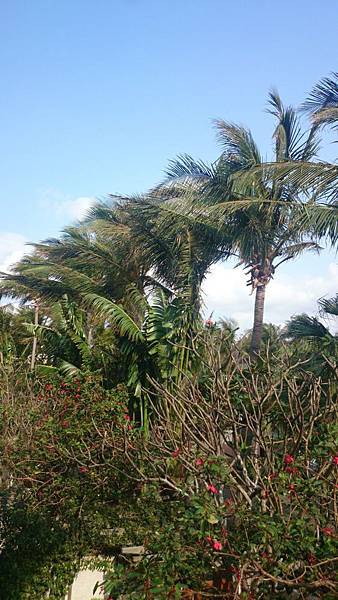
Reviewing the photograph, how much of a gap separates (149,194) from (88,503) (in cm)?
977

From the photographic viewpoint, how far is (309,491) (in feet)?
15.1

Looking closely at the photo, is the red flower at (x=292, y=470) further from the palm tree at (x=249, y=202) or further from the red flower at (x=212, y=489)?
the palm tree at (x=249, y=202)

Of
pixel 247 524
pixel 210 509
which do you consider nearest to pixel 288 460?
pixel 247 524

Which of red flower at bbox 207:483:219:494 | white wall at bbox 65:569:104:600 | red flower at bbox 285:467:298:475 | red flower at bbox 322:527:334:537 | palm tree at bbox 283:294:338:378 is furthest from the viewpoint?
palm tree at bbox 283:294:338:378

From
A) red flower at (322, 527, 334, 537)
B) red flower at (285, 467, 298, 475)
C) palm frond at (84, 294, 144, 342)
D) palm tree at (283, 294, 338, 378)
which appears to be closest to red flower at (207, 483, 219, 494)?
red flower at (285, 467, 298, 475)

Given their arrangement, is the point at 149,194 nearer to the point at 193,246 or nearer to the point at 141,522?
the point at 193,246

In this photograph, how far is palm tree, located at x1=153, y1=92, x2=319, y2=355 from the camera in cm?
1420

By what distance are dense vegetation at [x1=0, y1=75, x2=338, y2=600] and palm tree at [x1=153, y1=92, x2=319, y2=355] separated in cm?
4

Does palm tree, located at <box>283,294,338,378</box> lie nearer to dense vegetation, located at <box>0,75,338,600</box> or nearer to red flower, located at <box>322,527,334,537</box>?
dense vegetation, located at <box>0,75,338,600</box>

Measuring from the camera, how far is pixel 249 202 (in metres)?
13.7

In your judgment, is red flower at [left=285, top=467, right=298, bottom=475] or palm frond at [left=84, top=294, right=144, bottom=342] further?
palm frond at [left=84, top=294, right=144, bottom=342]

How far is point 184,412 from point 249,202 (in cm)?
866

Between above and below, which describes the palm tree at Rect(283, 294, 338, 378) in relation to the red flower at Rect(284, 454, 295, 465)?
above

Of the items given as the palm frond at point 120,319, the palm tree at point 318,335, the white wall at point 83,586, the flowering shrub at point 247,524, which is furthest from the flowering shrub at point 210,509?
the palm frond at point 120,319
